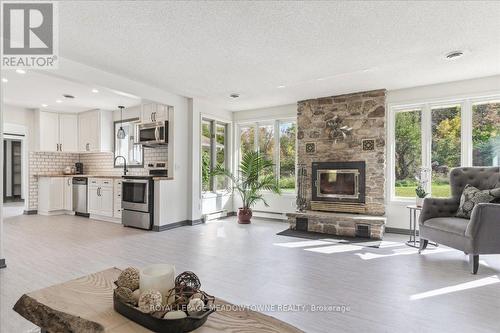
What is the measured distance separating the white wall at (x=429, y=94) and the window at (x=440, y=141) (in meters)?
0.13

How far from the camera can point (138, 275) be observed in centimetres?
135

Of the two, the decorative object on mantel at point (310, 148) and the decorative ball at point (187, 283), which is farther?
the decorative object on mantel at point (310, 148)

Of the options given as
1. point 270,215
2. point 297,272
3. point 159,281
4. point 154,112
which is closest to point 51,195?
point 154,112

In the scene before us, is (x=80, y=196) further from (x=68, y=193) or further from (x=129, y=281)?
(x=129, y=281)

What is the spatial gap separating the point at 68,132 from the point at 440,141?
26.4 feet

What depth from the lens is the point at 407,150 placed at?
195 inches

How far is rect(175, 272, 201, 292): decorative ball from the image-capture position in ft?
4.20

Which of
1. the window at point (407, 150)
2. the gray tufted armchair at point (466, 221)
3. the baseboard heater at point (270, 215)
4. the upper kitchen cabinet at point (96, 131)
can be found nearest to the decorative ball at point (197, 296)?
the gray tufted armchair at point (466, 221)

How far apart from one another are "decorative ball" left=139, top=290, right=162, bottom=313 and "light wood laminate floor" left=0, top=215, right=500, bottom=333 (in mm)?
1249

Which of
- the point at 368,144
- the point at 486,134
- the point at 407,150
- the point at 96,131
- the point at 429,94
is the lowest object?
the point at 407,150

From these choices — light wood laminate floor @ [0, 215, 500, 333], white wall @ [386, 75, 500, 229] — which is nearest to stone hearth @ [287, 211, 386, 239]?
light wood laminate floor @ [0, 215, 500, 333]

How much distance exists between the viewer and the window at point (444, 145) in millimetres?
4598

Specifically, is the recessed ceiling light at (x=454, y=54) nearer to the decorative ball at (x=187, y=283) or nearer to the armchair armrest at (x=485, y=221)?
the armchair armrest at (x=485, y=221)

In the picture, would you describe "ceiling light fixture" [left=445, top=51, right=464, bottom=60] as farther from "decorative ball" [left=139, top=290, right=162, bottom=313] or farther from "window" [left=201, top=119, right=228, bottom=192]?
"window" [left=201, top=119, right=228, bottom=192]
